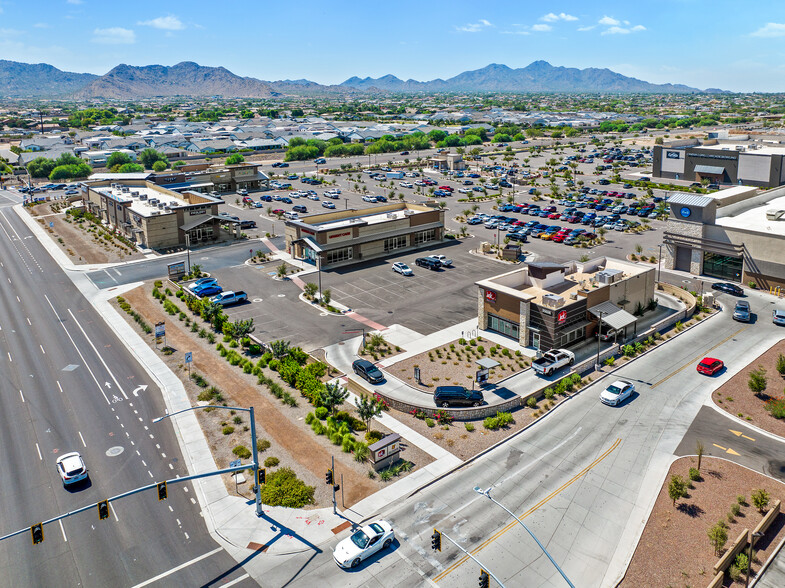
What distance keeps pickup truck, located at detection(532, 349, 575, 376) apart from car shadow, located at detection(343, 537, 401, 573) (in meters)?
23.2

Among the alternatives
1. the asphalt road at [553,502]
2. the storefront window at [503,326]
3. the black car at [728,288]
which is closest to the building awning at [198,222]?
the storefront window at [503,326]

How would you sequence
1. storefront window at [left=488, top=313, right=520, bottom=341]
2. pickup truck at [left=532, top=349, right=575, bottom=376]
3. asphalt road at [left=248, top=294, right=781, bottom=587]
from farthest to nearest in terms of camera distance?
storefront window at [left=488, top=313, right=520, bottom=341], pickup truck at [left=532, top=349, right=575, bottom=376], asphalt road at [left=248, top=294, right=781, bottom=587]

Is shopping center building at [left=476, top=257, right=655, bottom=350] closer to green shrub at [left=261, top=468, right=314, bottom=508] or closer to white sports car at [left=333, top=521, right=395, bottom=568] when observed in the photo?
green shrub at [left=261, top=468, right=314, bottom=508]

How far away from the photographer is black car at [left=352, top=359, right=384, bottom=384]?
160 feet

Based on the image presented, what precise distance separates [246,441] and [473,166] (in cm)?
15483

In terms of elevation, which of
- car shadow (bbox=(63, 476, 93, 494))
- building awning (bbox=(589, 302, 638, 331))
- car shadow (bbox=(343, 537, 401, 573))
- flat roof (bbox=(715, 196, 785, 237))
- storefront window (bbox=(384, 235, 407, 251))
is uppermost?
flat roof (bbox=(715, 196, 785, 237))

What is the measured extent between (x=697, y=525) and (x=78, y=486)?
36.4m

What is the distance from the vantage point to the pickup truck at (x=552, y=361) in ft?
163

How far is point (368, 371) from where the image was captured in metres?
49.2

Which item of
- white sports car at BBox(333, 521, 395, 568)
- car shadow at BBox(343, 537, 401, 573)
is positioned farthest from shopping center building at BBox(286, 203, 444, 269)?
car shadow at BBox(343, 537, 401, 573)

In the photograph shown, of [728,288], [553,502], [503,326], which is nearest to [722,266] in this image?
[728,288]

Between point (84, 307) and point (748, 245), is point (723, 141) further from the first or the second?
point (84, 307)

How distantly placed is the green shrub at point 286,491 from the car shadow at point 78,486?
1093 cm

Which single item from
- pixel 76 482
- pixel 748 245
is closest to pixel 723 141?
pixel 748 245
